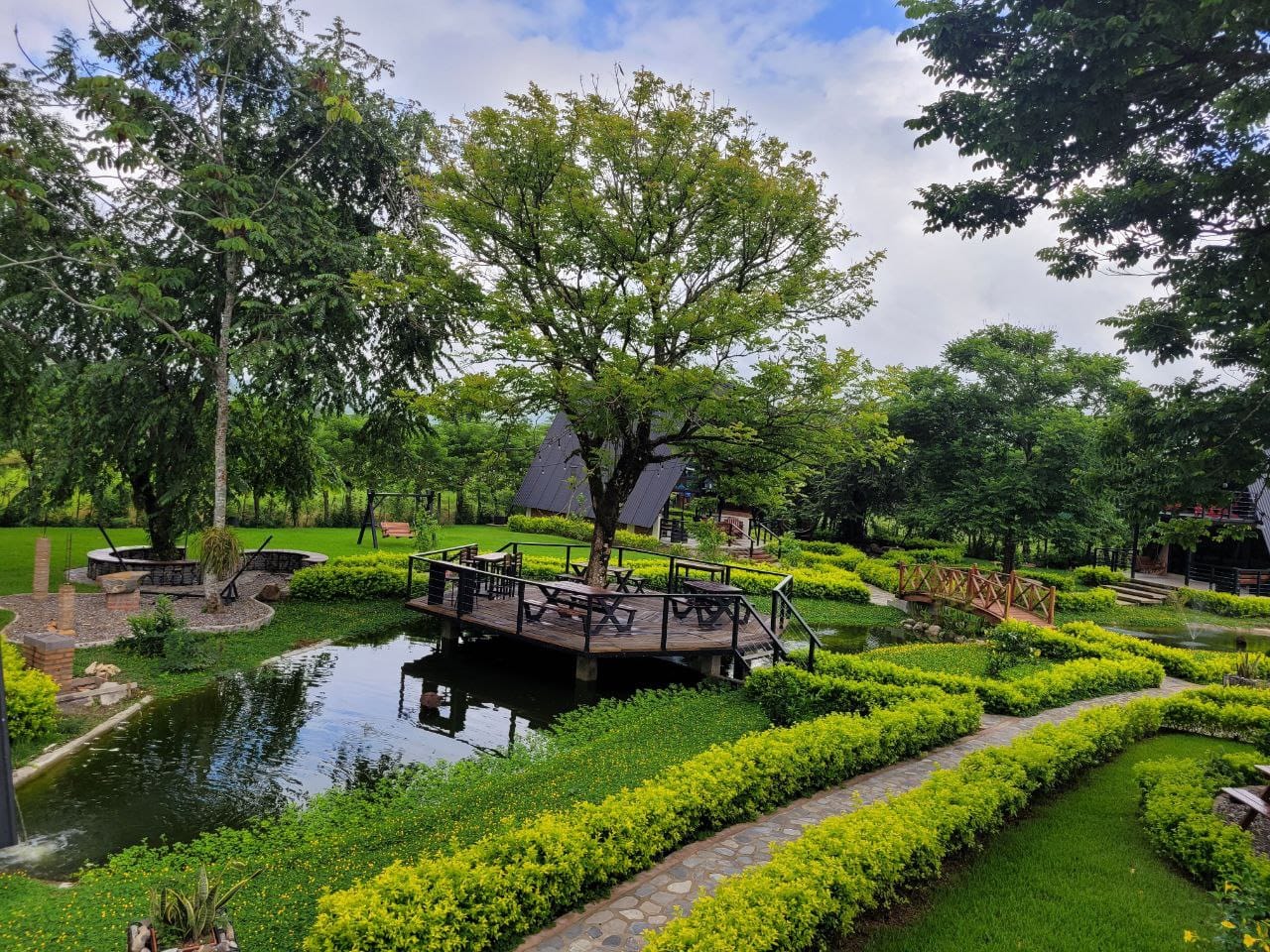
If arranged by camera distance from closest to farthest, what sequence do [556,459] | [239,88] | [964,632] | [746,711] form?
1. [746,711]
2. [239,88]
3. [964,632]
4. [556,459]

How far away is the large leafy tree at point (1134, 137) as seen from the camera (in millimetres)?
6453

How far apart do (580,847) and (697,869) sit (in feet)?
3.74

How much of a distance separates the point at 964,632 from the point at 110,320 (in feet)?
69.8

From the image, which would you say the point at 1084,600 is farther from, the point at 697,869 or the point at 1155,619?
the point at 697,869

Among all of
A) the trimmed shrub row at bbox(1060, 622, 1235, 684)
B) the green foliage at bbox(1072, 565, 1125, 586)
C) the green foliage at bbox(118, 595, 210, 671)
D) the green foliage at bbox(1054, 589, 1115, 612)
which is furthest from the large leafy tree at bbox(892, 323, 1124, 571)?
the green foliage at bbox(118, 595, 210, 671)

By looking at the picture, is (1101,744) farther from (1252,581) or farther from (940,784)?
(1252,581)

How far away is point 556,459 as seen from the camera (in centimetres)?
3875

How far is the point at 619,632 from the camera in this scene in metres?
12.9

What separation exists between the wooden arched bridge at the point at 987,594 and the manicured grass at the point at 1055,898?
37.4ft

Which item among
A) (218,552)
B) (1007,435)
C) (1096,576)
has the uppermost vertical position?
(1007,435)

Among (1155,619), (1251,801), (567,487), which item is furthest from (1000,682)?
(567,487)

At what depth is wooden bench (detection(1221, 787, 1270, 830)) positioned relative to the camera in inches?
237

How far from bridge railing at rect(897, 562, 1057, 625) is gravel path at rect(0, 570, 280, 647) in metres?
16.5

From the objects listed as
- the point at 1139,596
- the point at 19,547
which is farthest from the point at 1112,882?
the point at 19,547
